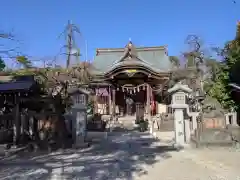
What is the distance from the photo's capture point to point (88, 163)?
7.27 metres

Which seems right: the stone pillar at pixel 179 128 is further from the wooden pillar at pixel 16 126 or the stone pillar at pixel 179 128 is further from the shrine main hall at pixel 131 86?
the shrine main hall at pixel 131 86

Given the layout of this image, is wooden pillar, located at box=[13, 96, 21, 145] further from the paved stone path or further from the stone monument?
the stone monument

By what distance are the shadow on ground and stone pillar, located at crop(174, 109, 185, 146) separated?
431mm

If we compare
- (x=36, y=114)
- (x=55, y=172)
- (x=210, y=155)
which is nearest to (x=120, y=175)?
(x=55, y=172)

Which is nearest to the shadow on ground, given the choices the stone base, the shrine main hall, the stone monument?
the stone base

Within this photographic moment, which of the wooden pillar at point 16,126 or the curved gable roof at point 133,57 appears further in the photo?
the curved gable roof at point 133,57

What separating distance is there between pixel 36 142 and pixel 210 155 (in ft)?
19.6

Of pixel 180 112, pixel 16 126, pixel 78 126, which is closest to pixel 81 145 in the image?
pixel 78 126

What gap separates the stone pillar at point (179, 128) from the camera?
976 centimetres

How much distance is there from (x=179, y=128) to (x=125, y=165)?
3602 millimetres

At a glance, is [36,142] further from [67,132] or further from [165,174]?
[165,174]

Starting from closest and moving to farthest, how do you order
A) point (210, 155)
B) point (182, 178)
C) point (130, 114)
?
point (182, 178) → point (210, 155) → point (130, 114)

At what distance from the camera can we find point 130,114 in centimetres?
2012

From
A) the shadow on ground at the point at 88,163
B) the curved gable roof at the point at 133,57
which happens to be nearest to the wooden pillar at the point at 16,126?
the shadow on ground at the point at 88,163
